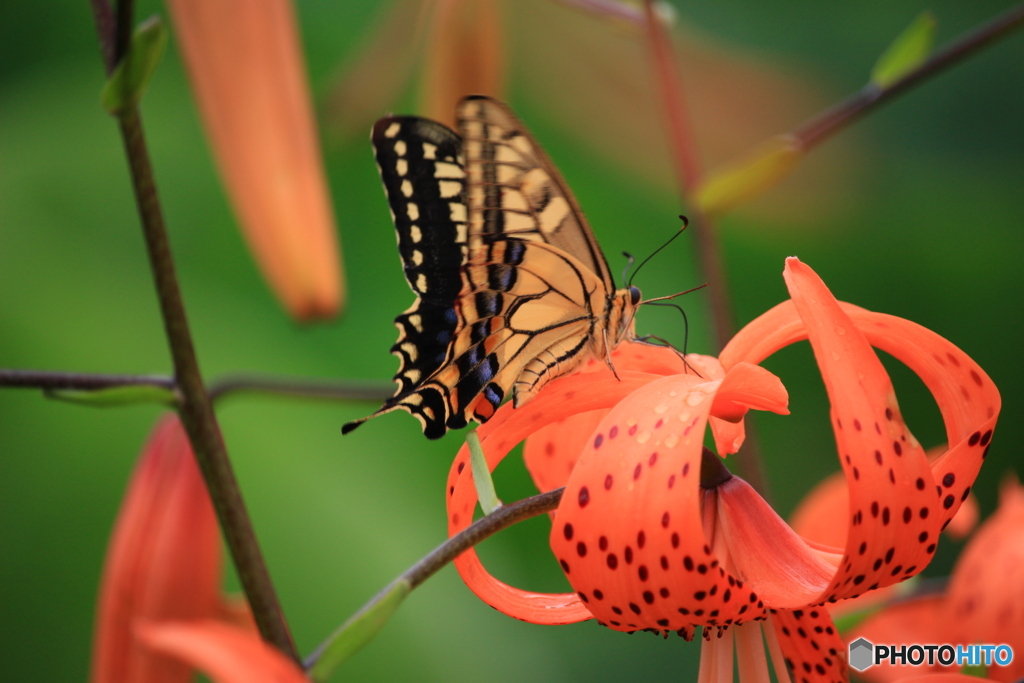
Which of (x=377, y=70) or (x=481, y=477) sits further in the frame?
(x=377, y=70)

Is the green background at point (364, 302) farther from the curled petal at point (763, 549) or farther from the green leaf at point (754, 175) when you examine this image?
the curled petal at point (763, 549)

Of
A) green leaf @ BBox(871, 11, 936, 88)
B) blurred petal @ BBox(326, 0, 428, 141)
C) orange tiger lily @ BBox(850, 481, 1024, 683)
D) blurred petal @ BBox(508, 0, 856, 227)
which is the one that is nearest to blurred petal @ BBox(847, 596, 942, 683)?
orange tiger lily @ BBox(850, 481, 1024, 683)

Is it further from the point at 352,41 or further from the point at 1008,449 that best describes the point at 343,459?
the point at 1008,449

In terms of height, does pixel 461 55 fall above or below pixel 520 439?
above

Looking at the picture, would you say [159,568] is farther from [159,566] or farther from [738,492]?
[738,492]

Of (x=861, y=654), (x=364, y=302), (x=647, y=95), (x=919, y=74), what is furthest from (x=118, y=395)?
(x=647, y=95)

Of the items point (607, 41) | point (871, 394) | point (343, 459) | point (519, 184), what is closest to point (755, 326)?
point (871, 394)

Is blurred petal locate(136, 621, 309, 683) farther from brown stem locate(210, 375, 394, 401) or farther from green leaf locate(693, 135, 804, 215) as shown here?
green leaf locate(693, 135, 804, 215)
